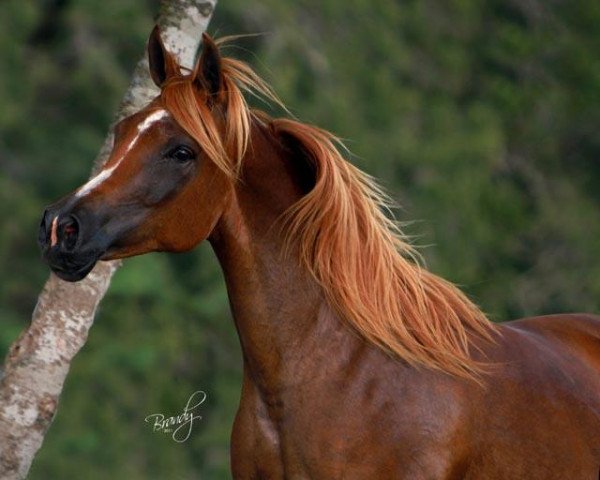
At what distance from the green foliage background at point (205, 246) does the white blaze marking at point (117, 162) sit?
8388mm

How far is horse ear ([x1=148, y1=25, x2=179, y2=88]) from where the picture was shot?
481 centimetres

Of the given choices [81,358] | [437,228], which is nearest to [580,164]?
[437,228]

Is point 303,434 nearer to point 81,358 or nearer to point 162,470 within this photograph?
point 162,470

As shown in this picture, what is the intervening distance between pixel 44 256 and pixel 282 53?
953 centimetres

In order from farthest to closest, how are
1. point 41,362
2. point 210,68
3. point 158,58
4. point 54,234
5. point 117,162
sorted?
1. point 41,362
2. point 158,58
3. point 210,68
4. point 117,162
5. point 54,234

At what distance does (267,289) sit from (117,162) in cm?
60

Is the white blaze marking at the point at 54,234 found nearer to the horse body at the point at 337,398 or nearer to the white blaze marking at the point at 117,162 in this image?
the white blaze marking at the point at 117,162

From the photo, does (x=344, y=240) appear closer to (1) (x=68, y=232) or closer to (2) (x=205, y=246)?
(1) (x=68, y=232)

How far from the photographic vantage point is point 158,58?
4867mm

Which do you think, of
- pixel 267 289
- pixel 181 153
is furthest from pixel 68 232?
pixel 267 289

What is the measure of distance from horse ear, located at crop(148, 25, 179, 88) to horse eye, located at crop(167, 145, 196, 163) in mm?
340

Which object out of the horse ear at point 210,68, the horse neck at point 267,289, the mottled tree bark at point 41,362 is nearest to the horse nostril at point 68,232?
the horse neck at point 267,289

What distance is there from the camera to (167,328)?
14375 millimetres

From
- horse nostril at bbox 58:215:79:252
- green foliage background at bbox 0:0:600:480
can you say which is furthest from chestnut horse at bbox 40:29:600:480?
green foliage background at bbox 0:0:600:480
